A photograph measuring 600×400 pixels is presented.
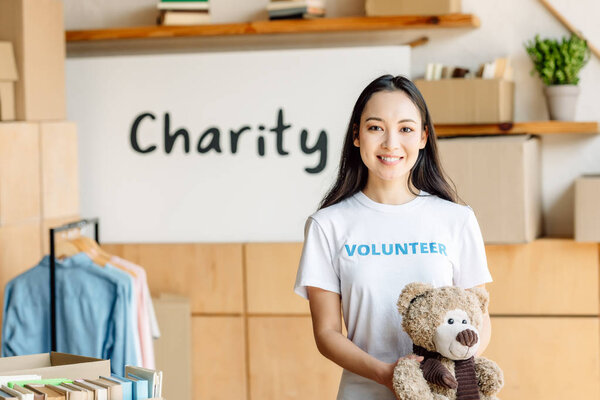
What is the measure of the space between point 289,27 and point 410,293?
2340 millimetres

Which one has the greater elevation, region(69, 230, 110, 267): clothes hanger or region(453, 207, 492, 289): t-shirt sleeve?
region(453, 207, 492, 289): t-shirt sleeve

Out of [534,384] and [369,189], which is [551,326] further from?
[369,189]

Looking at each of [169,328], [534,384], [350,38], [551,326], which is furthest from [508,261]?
[169,328]

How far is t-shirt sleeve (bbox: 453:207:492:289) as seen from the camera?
5.80 feet

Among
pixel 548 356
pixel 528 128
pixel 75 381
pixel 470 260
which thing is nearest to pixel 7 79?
pixel 75 381

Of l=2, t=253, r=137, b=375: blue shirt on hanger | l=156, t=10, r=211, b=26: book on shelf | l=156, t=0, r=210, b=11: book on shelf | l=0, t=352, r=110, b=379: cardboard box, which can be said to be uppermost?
l=156, t=0, r=210, b=11: book on shelf

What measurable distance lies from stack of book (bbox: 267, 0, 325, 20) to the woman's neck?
208 cm

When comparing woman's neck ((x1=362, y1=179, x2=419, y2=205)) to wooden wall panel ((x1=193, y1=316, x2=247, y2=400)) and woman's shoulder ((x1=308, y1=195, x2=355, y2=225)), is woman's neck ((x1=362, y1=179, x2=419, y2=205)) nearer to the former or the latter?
woman's shoulder ((x1=308, y1=195, x2=355, y2=225))

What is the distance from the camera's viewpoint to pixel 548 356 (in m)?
3.58

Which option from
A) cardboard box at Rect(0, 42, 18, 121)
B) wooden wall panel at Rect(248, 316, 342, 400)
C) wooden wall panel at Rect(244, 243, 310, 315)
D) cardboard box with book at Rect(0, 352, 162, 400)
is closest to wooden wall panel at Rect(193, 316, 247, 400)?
wooden wall panel at Rect(248, 316, 342, 400)

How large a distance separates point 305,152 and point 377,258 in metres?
2.12

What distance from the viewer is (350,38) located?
3893 millimetres

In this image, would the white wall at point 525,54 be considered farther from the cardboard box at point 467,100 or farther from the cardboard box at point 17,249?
the cardboard box at point 17,249

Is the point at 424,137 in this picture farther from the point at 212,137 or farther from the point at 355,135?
the point at 212,137
